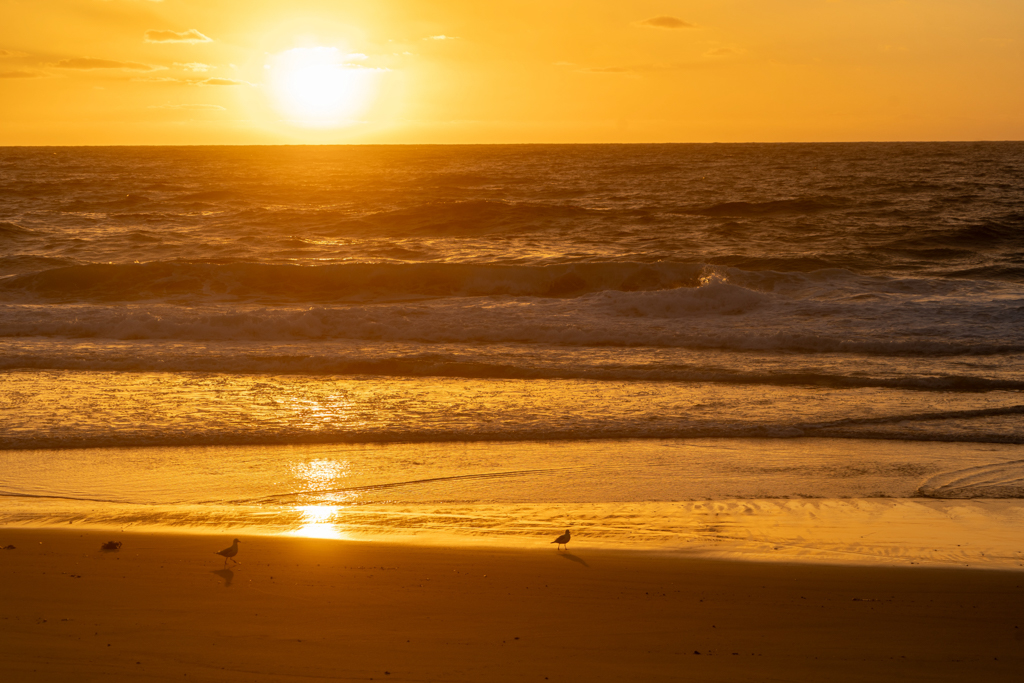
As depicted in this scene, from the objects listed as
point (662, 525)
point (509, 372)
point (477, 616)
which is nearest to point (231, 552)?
point (477, 616)

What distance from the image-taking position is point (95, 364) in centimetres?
1136

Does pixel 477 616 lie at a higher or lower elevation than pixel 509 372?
higher

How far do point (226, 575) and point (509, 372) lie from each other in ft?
21.5

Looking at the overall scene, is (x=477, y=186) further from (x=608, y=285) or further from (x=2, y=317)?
(x=2, y=317)

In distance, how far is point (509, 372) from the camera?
1109cm

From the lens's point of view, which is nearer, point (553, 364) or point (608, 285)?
point (553, 364)

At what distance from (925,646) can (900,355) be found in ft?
30.6

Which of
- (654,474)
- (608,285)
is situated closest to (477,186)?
(608,285)

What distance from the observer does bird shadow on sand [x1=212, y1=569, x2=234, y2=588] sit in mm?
4789

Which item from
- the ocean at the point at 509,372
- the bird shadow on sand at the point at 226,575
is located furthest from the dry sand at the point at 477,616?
the ocean at the point at 509,372

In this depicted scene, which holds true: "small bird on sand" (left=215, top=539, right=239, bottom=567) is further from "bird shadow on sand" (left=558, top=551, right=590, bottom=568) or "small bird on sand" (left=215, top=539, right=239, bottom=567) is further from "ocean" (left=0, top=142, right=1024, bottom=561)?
"bird shadow on sand" (left=558, top=551, right=590, bottom=568)

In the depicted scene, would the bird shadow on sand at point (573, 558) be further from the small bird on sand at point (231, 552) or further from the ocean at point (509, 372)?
the small bird on sand at point (231, 552)

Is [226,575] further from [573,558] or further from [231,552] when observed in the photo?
[573,558]

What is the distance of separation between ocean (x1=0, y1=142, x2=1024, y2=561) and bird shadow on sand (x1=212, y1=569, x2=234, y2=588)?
0.71 metres
